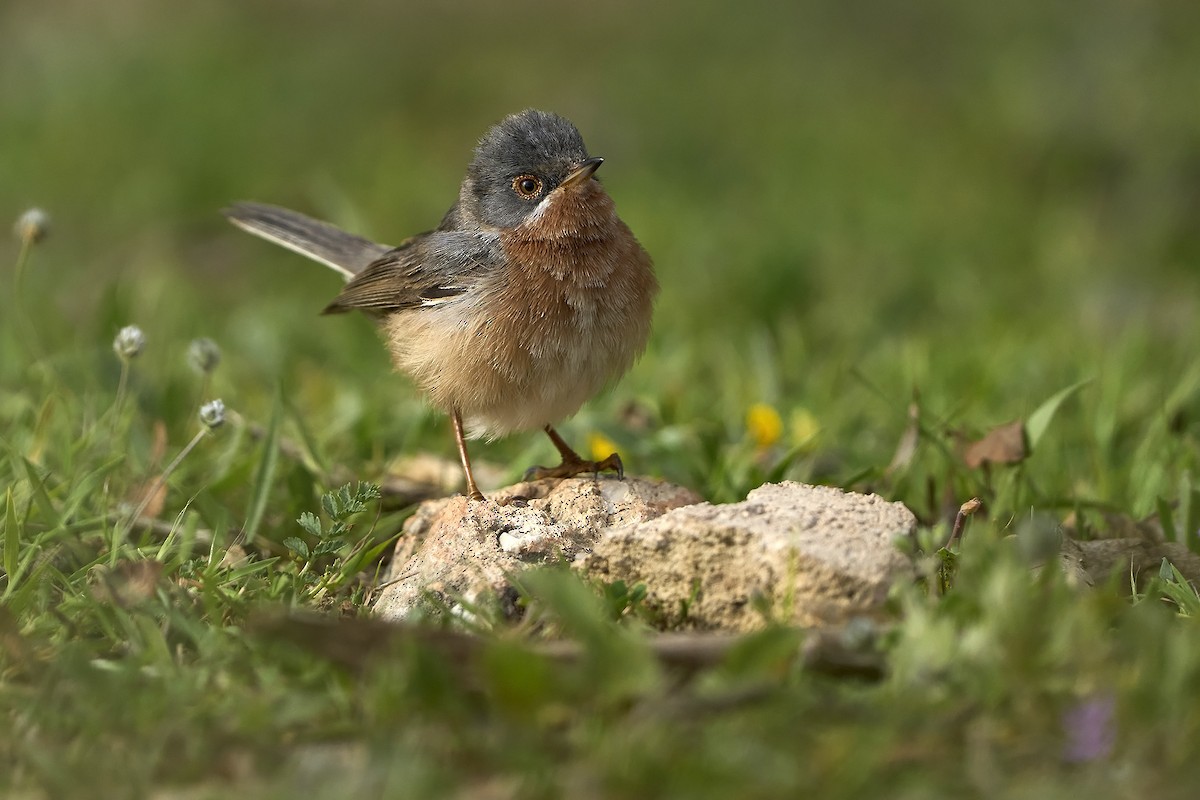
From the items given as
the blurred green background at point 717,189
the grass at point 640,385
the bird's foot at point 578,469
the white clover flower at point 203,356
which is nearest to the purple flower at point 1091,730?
the grass at point 640,385

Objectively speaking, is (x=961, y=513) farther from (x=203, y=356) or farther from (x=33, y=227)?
(x=33, y=227)

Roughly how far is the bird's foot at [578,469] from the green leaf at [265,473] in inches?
37.6

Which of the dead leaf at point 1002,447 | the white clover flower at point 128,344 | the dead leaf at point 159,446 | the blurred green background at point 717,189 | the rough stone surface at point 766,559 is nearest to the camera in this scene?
the rough stone surface at point 766,559

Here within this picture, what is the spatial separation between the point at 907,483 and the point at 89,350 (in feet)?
12.0

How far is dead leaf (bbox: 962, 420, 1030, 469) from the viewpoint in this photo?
14.4ft

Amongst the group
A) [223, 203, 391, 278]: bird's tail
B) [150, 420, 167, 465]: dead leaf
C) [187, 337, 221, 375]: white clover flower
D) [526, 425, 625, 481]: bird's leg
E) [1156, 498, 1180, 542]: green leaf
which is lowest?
[1156, 498, 1180, 542]: green leaf

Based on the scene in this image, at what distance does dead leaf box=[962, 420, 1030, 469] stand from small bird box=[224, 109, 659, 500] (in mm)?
1274

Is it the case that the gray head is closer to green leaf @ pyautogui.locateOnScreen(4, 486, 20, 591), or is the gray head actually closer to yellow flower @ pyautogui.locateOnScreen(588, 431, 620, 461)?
yellow flower @ pyautogui.locateOnScreen(588, 431, 620, 461)

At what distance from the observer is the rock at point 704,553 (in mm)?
3191

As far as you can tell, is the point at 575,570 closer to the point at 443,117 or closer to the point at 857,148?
the point at 857,148

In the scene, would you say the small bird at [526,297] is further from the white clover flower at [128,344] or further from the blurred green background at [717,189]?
the white clover flower at [128,344]

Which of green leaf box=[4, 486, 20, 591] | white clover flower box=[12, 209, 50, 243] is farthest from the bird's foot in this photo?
white clover flower box=[12, 209, 50, 243]

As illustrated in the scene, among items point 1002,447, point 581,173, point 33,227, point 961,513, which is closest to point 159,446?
point 33,227

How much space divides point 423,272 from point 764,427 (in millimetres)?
1557
